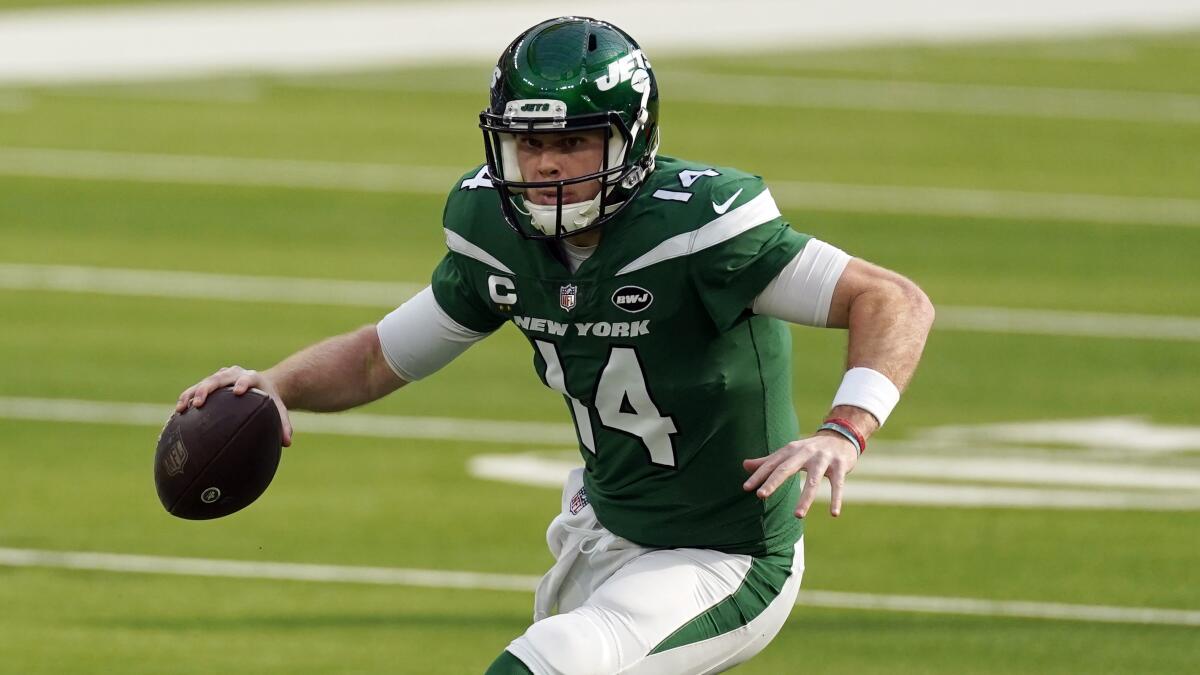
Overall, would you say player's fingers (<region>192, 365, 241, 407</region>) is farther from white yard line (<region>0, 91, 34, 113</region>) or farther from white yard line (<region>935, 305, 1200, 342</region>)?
white yard line (<region>0, 91, 34, 113</region>)

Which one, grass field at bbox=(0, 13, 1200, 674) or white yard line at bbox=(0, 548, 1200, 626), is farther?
white yard line at bbox=(0, 548, 1200, 626)

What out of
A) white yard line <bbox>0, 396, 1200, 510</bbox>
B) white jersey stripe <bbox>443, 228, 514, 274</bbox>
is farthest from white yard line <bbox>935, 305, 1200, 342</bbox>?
white jersey stripe <bbox>443, 228, 514, 274</bbox>

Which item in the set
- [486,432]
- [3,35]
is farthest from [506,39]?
[486,432]

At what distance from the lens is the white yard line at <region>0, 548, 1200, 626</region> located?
731cm

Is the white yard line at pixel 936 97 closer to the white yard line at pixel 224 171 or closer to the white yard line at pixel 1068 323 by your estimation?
the white yard line at pixel 224 171

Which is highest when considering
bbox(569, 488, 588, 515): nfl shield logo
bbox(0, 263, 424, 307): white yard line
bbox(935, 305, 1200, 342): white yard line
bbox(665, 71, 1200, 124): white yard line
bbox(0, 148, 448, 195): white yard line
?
bbox(569, 488, 588, 515): nfl shield logo

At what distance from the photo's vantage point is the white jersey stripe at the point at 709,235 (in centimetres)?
462

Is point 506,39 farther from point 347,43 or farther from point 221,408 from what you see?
point 221,408

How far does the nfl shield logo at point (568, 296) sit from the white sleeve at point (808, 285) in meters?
0.41

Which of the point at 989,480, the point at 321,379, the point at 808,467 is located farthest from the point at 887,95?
the point at 808,467

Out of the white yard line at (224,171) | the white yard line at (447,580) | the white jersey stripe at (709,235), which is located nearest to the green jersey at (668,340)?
the white jersey stripe at (709,235)

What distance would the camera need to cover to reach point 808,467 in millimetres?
4160

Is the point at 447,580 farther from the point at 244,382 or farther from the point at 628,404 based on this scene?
the point at 628,404

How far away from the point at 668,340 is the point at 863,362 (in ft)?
1.49
